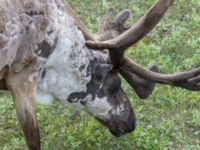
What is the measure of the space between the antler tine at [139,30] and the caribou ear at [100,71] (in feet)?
0.53

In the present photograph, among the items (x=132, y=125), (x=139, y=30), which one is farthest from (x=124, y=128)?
(x=139, y=30)

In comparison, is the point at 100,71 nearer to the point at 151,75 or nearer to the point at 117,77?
the point at 117,77

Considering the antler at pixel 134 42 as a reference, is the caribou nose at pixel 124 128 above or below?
below

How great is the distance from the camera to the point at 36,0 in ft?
18.2

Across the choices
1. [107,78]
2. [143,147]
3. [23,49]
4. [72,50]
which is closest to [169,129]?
[143,147]

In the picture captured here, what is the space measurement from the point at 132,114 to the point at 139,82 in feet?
0.92

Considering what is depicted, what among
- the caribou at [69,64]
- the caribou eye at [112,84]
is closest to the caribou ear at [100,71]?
the caribou at [69,64]

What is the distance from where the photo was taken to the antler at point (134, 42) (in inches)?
224

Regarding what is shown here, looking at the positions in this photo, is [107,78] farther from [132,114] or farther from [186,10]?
[186,10]

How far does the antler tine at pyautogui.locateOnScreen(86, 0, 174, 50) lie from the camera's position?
5617mm

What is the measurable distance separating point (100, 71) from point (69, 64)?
0.33 meters

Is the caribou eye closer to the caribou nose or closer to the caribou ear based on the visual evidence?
the caribou ear

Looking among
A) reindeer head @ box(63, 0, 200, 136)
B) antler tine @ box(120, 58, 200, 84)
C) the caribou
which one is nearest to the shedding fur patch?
the caribou

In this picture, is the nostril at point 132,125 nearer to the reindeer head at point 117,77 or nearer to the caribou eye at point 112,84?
the reindeer head at point 117,77
